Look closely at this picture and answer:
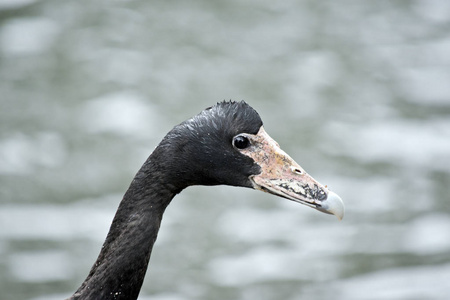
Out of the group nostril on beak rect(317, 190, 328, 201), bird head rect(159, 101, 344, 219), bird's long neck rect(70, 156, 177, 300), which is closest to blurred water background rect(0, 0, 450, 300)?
bird's long neck rect(70, 156, 177, 300)

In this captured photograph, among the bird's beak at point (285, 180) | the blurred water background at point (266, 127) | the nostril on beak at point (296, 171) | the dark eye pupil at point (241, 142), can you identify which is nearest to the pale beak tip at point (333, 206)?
the bird's beak at point (285, 180)

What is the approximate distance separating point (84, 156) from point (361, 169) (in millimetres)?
3305

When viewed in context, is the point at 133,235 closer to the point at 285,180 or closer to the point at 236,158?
the point at 236,158

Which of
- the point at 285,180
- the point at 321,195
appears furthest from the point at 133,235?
the point at 321,195

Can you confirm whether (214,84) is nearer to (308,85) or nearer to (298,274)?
(308,85)

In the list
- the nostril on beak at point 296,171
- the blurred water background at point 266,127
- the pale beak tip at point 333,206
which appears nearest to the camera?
the pale beak tip at point 333,206

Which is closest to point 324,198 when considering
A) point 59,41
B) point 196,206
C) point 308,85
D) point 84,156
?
point 196,206

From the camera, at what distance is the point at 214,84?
11.9 m

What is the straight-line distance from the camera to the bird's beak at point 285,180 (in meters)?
5.17

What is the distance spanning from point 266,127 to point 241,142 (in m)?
5.76

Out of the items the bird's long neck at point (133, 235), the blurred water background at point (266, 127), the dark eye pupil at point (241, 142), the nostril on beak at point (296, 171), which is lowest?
the bird's long neck at point (133, 235)

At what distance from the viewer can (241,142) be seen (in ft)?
17.5

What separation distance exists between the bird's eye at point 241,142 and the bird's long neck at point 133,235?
47cm

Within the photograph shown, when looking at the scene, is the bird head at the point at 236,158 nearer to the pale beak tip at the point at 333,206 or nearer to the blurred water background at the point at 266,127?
the pale beak tip at the point at 333,206
